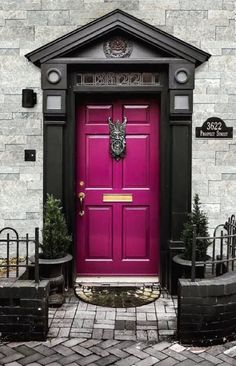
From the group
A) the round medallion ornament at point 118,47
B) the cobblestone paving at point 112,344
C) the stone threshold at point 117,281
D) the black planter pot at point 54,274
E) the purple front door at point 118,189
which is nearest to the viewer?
the cobblestone paving at point 112,344

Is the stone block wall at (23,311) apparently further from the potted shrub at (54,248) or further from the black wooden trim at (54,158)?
the black wooden trim at (54,158)

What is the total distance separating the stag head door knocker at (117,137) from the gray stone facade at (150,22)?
2.89ft

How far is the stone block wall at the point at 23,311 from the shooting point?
401cm

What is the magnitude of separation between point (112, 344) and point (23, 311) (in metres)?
0.86

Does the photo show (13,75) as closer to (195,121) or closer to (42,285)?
(195,121)

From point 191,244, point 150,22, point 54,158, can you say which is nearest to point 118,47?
point 150,22

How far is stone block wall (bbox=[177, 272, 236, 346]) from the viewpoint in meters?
3.99

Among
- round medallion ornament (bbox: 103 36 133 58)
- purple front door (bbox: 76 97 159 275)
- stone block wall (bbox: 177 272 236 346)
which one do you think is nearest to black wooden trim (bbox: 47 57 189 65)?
round medallion ornament (bbox: 103 36 133 58)

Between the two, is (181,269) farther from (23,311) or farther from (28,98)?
(28,98)

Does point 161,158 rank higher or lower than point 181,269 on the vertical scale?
higher

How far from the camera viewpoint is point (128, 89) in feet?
17.9

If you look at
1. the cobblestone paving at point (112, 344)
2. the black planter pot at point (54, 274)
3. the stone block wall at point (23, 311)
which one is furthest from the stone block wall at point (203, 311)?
the black planter pot at point (54, 274)

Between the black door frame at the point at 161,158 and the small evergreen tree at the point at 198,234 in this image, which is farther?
the black door frame at the point at 161,158

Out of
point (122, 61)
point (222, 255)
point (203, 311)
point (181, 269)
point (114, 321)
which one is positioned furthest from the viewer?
point (122, 61)
